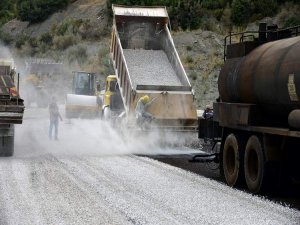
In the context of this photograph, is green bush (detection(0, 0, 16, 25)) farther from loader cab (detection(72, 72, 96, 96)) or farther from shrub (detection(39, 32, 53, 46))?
loader cab (detection(72, 72, 96, 96))

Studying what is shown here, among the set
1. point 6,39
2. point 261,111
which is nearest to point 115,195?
point 261,111

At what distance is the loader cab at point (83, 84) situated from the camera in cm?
4034

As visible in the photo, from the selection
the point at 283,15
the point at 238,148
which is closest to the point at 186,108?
the point at 238,148

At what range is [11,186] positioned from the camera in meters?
12.2

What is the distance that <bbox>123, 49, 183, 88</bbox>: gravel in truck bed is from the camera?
21.8m

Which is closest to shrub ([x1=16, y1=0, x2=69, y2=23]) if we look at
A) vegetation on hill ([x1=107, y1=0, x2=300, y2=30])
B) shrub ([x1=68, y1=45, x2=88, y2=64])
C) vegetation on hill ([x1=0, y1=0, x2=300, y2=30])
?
vegetation on hill ([x1=0, y1=0, x2=300, y2=30])

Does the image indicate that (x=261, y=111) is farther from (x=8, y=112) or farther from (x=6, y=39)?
(x=6, y=39)

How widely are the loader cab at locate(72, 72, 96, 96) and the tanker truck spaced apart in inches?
1054

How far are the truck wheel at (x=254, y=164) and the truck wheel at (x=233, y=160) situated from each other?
32cm

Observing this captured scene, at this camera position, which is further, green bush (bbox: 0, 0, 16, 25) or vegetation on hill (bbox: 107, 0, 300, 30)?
green bush (bbox: 0, 0, 16, 25)

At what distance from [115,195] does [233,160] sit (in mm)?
3174

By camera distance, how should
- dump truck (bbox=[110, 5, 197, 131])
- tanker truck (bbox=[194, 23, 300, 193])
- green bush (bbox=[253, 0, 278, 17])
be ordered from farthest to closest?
green bush (bbox=[253, 0, 278, 17]) → dump truck (bbox=[110, 5, 197, 131]) → tanker truck (bbox=[194, 23, 300, 193])

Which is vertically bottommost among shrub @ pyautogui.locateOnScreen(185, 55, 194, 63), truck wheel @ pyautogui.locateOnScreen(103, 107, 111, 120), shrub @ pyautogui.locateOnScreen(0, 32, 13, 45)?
Answer: truck wheel @ pyautogui.locateOnScreen(103, 107, 111, 120)

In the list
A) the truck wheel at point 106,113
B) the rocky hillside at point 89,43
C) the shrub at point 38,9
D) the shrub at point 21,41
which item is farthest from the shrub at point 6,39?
the truck wheel at point 106,113
